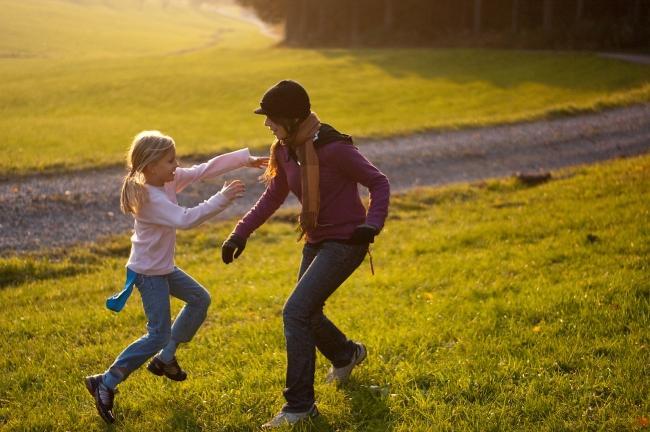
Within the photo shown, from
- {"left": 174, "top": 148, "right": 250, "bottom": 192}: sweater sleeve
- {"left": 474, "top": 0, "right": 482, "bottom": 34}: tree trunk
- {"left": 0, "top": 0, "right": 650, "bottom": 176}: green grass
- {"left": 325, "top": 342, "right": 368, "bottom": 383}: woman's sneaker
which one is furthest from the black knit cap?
{"left": 474, "top": 0, "right": 482, "bottom": 34}: tree trunk

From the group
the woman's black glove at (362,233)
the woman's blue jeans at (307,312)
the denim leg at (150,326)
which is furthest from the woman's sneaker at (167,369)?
the woman's black glove at (362,233)

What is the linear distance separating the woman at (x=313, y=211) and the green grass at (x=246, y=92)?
14.2 metres

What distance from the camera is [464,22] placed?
5591cm

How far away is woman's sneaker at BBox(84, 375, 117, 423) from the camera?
5070 millimetres

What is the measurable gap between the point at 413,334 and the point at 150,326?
2513 millimetres

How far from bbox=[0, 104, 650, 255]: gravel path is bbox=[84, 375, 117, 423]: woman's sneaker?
728 cm

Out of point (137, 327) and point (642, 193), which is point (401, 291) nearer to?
point (137, 327)

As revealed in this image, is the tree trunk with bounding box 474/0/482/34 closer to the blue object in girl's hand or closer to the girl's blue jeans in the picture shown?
the girl's blue jeans

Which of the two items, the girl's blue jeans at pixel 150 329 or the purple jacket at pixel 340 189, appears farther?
the girl's blue jeans at pixel 150 329

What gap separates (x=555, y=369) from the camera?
215 inches

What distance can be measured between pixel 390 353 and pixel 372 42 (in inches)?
2171

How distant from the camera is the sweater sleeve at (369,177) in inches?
188

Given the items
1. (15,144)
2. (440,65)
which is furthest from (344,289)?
(440,65)

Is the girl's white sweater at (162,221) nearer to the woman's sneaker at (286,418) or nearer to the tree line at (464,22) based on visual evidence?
the woman's sneaker at (286,418)
